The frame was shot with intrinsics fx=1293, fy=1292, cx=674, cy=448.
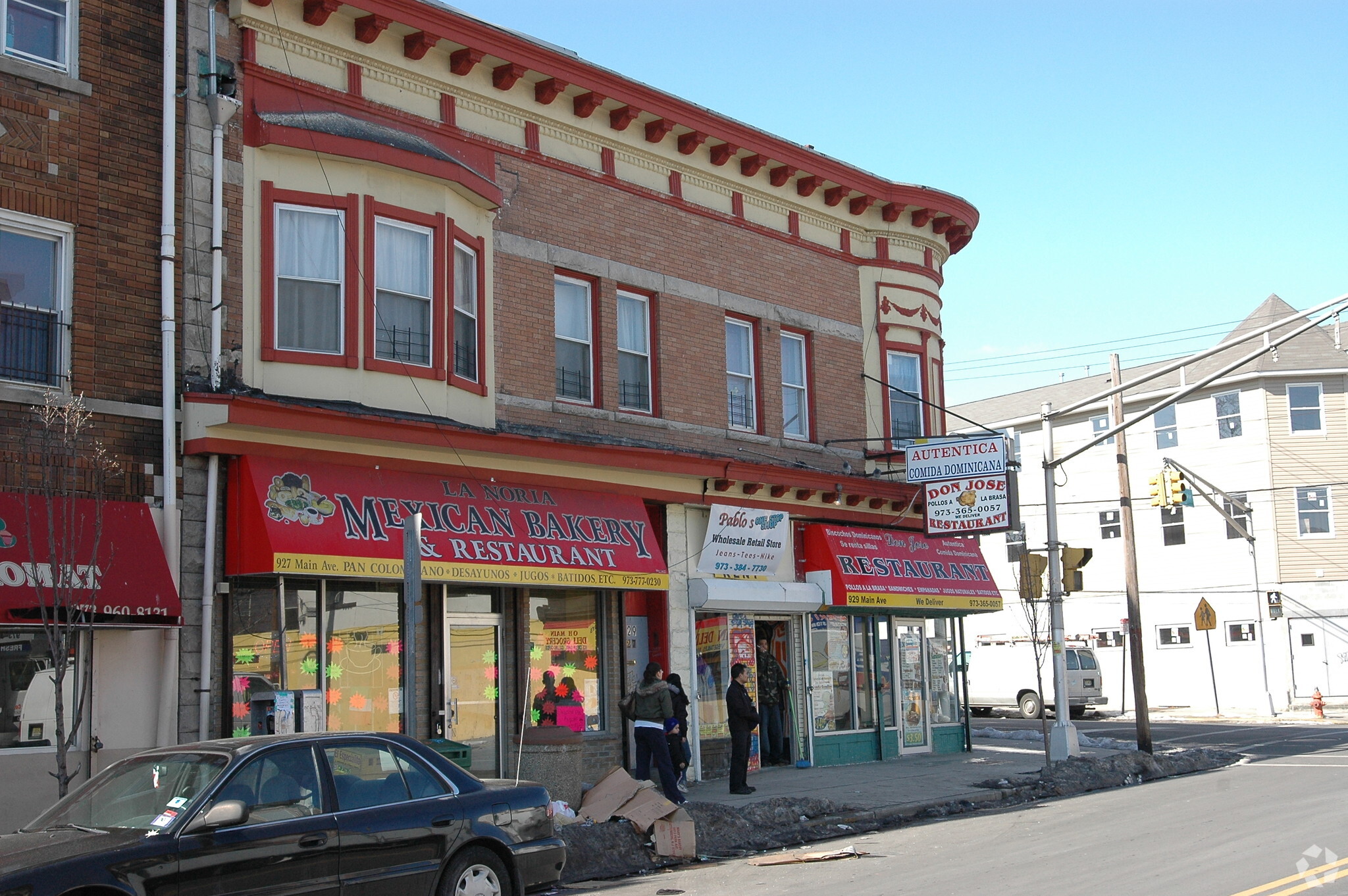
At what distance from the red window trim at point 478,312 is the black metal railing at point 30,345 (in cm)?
439

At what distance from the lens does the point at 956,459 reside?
64.4 ft

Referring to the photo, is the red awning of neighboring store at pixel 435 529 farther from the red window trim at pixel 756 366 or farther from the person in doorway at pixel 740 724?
the red window trim at pixel 756 366

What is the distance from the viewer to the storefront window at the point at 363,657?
46.4 ft

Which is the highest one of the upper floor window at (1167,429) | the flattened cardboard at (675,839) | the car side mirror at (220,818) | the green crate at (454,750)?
the upper floor window at (1167,429)

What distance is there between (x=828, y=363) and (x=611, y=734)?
7.63 m

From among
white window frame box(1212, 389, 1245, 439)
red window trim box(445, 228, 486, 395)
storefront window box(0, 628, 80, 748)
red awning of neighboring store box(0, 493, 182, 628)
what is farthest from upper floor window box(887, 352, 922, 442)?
white window frame box(1212, 389, 1245, 439)

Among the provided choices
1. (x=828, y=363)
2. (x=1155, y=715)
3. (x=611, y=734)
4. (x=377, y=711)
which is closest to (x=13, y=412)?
(x=377, y=711)

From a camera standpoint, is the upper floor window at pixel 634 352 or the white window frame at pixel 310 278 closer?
the white window frame at pixel 310 278

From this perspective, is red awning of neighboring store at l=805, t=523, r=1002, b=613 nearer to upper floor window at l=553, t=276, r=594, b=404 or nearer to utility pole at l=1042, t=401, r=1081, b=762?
utility pole at l=1042, t=401, r=1081, b=762

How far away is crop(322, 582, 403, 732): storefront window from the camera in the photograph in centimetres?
1414

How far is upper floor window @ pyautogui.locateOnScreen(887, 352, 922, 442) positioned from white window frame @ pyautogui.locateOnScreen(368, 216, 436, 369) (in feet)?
32.1

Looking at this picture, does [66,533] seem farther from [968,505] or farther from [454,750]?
[968,505]

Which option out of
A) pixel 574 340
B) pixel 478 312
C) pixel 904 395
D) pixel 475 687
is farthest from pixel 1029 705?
pixel 478 312

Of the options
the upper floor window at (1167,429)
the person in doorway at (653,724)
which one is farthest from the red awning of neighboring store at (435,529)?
the upper floor window at (1167,429)
